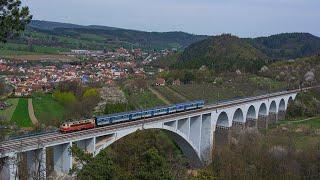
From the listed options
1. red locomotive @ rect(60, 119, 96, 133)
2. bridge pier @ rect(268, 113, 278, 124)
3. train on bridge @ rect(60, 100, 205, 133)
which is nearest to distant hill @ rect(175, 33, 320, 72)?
bridge pier @ rect(268, 113, 278, 124)

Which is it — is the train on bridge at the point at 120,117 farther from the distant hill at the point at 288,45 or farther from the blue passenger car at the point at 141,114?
the distant hill at the point at 288,45

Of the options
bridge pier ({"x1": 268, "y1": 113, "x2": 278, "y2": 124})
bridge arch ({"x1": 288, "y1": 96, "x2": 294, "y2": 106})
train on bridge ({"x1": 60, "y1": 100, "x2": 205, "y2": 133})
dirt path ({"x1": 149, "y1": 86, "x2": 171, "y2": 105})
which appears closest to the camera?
train on bridge ({"x1": 60, "y1": 100, "x2": 205, "y2": 133})

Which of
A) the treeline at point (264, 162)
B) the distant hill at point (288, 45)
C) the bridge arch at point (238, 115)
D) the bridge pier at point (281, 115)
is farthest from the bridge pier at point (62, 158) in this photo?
the distant hill at point (288, 45)

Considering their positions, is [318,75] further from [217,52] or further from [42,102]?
[42,102]

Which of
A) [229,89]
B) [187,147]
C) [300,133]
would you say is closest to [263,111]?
[300,133]

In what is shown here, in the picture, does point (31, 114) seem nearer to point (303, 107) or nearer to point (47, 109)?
point (47, 109)

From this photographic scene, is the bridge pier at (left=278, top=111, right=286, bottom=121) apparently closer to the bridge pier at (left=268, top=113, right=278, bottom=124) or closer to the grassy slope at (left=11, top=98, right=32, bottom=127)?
the bridge pier at (left=268, top=113, right=278, bottom=124)

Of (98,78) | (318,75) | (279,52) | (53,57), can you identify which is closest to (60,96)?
(98,78)
